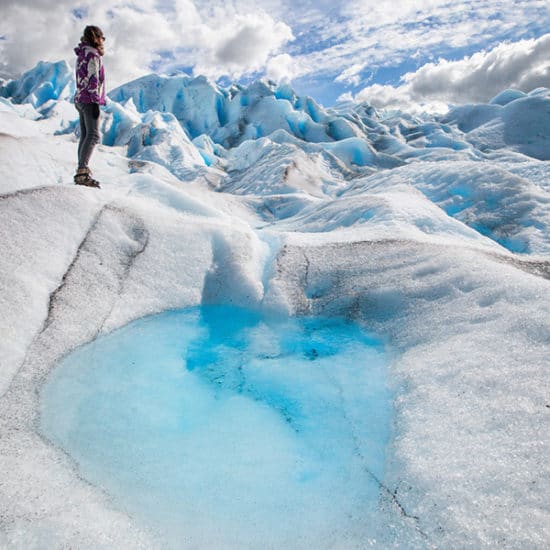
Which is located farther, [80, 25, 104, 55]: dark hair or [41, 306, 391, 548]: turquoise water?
[80, 25, 104, 55]: dark hair

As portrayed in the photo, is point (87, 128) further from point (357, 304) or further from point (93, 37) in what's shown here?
point (357, 304)

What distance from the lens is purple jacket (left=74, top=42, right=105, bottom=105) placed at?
517cm

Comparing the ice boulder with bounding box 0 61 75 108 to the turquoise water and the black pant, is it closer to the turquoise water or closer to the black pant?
the black pant

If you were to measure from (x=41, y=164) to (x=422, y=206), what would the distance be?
6.62 metres

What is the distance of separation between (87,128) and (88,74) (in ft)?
2.31

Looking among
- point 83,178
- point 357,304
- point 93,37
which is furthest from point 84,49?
point 357,304

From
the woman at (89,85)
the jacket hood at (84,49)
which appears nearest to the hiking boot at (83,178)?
the woman at (89,85)

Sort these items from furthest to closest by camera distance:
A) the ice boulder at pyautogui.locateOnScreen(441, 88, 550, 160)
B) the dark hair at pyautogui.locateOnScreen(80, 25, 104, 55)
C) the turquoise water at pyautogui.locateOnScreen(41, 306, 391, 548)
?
the ice boulder at pyautogui.locateOnScreen(441, 88, 550, 160) < the dark hair at pyautogui.locateOnScreen(80, 25, 104, 55) < the turquoise water at pyautogui.locateOnScreen(41, 306, 391, 548)

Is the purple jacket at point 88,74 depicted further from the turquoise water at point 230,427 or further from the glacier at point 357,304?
the turquoise water at point 230,427

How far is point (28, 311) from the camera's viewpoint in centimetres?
341

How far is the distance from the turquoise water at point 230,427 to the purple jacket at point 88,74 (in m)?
3.38

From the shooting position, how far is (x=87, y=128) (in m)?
5.49

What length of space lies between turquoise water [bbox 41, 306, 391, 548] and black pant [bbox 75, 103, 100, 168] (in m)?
3.08

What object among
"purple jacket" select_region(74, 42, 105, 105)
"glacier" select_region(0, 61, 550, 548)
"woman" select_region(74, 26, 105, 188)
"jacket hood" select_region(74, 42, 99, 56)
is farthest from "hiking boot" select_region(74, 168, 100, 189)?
"jacket hood" select_region(74, 42, 99, 56)
